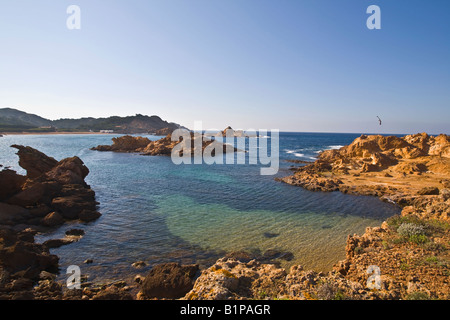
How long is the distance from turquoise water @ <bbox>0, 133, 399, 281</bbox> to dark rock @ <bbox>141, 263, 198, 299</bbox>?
188 centimetres

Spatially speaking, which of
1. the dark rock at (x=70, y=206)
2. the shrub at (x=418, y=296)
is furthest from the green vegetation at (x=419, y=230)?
the dark rock at (x=70, y=206)

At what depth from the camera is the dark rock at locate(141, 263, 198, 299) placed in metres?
9.98

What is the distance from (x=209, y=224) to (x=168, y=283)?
830 centimetres

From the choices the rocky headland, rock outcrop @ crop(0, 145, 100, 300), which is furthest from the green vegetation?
the rocky headland

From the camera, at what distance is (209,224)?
60.4 feet

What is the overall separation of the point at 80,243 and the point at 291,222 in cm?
1573

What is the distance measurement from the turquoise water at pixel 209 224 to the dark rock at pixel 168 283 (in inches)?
73.9

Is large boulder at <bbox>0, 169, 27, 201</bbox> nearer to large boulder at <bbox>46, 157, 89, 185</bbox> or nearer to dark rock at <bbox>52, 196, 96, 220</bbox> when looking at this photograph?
dark rock at <bbox>52, 196, 96, 220</bbox>

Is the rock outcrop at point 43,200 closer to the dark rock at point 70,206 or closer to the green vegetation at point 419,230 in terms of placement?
the dark rock at point 70,206

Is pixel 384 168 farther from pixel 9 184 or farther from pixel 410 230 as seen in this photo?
pixel 9 184

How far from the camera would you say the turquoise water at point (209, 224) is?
13.4 metres

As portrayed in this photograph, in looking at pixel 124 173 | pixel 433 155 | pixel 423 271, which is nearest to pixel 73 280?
pixel 423 271

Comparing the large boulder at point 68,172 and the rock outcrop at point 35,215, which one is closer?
the rock outcrop at point 35,215

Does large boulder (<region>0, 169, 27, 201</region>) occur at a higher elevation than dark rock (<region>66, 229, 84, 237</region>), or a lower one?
higher
